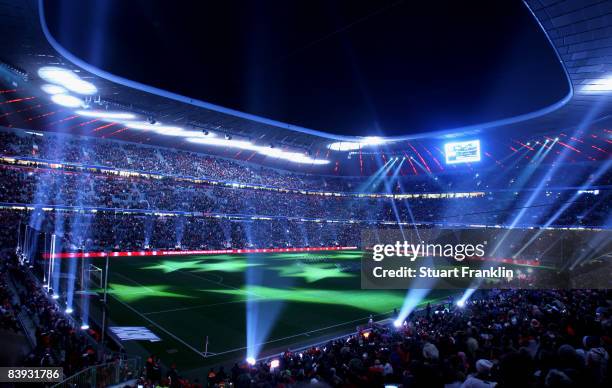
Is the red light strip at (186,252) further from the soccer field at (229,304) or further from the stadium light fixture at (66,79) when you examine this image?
the stadium light fixture at (66,79)

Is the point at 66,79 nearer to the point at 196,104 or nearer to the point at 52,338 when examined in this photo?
the point at 196,104

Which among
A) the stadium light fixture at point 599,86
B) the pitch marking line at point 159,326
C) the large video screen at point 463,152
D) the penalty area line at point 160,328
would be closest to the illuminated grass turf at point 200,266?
the pitch marking line at point 159,326

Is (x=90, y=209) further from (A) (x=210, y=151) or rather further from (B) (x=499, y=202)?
(B) (x=499, y=202)

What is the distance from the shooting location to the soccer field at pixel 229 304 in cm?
1673

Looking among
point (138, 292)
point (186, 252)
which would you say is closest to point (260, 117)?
point (186, 252)

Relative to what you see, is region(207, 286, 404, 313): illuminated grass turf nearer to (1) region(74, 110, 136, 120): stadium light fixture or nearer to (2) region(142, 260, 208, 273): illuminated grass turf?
(2) region(142, 260, 208, 273): illuminated grass turf

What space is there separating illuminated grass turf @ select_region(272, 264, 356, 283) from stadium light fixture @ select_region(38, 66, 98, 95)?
2449 cm

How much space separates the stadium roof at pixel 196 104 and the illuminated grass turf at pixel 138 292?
54.1 feet

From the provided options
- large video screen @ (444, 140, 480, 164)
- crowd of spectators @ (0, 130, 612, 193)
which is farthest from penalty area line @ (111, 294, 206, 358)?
large video screen @ (444, 140, 480, 164)

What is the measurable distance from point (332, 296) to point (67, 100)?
3110 cm

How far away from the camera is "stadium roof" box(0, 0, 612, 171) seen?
17.2 m

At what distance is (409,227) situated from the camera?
67.4 meters

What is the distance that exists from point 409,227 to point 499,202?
15952 mm

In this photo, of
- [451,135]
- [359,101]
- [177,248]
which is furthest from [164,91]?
[451,135]
